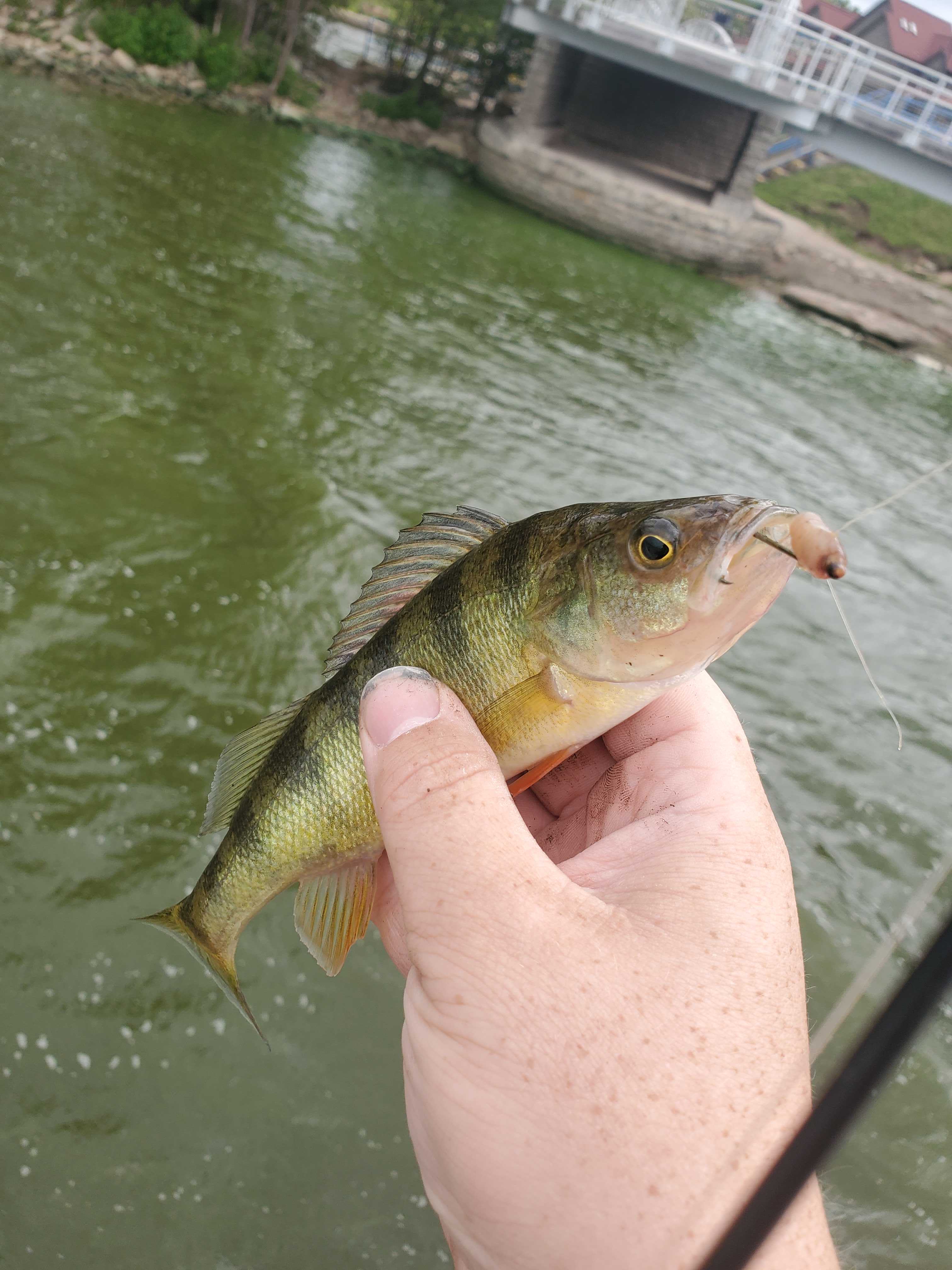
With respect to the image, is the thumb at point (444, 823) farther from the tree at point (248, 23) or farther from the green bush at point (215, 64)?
the tree at point (248, 23)

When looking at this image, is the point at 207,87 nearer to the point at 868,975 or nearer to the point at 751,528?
the point at 751,528

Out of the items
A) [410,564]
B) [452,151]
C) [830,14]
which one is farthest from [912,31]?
[410,564]

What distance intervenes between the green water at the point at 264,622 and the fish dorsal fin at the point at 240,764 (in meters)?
2.01

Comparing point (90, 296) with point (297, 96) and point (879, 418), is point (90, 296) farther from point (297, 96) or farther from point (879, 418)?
point (297, 96)

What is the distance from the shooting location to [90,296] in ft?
35.9

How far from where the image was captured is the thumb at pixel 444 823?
186cm

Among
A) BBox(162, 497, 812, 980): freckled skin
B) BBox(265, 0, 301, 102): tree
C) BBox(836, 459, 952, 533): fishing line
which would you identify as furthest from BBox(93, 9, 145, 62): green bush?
BBox(836, 459, 952, 533): fishing line

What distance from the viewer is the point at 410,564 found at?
2510mm

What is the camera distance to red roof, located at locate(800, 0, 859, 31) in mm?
53156

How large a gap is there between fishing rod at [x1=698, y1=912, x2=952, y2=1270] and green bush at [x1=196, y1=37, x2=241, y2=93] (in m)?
30.5

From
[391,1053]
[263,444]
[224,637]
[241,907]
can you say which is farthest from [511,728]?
[263,444]

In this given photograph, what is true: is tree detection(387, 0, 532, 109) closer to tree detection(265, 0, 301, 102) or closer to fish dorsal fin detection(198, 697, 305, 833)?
tree detection(265, 0, 301, 102)

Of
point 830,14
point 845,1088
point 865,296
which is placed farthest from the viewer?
point 830,14

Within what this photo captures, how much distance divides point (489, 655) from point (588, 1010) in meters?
0.87
